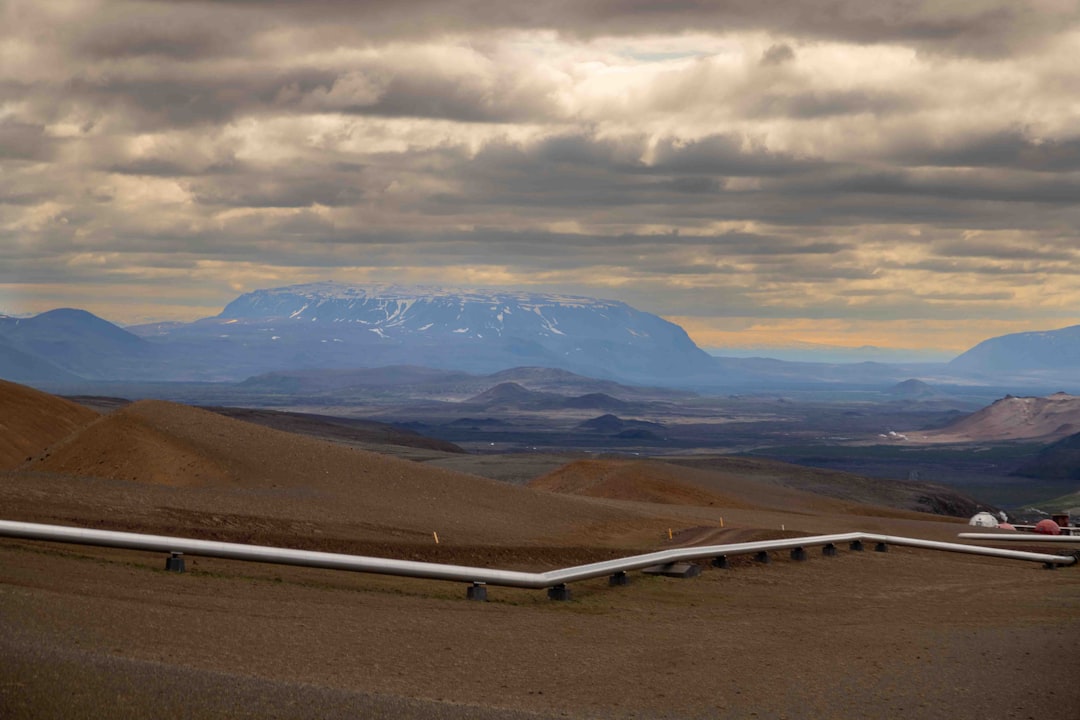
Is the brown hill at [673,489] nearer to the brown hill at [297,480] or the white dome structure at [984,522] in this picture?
the white dome structure at [984,522]

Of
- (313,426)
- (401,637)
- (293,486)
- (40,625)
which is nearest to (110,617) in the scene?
(40,625)

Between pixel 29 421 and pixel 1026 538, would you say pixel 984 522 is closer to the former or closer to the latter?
pixel 1026 538

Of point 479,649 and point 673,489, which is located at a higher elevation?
point 479,649

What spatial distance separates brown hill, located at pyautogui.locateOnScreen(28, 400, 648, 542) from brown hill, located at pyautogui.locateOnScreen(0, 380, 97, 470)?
27.4 feet

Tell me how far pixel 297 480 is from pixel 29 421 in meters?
20.7

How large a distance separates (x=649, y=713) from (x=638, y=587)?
898cm

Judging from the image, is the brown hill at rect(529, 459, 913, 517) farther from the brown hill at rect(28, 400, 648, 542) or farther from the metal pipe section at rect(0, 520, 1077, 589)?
the metal pipe section at rect(0, 520, 1077, 589)

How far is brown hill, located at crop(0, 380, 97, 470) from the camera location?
139 feet

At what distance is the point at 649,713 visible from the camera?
438 inches

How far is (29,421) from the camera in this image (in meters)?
47.3

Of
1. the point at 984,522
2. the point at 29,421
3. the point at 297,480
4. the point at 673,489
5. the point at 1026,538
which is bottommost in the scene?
the point at 984,522

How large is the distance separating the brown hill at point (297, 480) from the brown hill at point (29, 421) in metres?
8.36

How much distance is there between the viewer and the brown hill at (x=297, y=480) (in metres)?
27.6

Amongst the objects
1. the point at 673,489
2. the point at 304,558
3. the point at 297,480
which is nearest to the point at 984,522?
the point at 673,489
